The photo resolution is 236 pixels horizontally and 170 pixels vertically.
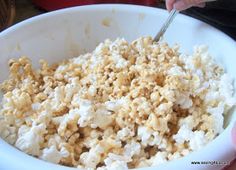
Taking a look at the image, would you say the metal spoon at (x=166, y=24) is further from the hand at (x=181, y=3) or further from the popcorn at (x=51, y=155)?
the popcorn at (x=51, y=155)

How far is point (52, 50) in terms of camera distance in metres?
0.81

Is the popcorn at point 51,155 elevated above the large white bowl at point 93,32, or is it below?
below

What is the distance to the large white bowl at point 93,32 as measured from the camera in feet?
2.37

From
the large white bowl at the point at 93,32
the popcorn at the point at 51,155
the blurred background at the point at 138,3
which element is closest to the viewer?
the popcorn at the point at 51,155

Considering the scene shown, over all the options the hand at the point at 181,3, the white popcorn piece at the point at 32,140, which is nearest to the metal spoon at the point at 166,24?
the hand at the point at 181,3

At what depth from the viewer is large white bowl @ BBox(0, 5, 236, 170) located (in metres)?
0.72

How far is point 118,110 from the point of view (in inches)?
23.4

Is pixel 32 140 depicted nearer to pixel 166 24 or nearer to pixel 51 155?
pixel 51 155

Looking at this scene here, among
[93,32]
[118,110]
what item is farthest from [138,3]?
[118,110]

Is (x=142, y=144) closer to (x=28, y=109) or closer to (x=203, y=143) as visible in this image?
(x=203, y=143)

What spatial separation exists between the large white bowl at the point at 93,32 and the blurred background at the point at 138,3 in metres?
0.12

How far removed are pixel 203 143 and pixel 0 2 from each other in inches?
30.9

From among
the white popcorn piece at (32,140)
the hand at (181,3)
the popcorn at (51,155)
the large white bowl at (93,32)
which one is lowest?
the popcorn at (51,155)

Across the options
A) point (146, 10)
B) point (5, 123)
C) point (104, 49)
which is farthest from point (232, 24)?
point (5, 123)
